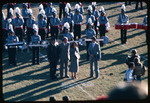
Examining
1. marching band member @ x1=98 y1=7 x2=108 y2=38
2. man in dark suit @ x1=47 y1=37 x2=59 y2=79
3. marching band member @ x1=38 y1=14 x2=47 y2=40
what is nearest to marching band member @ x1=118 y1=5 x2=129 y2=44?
marching band member @ x1=98 y1=7 x2=108 y2=38

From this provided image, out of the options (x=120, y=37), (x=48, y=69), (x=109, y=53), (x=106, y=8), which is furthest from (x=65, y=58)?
(x=106, y=8)

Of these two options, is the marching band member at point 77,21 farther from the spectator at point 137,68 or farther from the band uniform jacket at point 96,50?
the spectator at point 137,68

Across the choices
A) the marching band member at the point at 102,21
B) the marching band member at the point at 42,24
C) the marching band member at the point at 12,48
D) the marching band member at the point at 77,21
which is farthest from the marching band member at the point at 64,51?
the marching band member at the point at 102,21

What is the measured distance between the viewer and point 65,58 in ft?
40.1

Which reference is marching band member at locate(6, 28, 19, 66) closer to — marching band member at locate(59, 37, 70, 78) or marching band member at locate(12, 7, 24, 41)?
marching band member at locate(12, 7, 24, 41)

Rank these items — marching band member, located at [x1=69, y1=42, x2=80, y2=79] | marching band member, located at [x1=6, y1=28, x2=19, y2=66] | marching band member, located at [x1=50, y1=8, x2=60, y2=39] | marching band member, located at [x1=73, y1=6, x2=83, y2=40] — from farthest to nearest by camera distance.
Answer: marching band member, located at [x1=73, y1=6, x2=83, y2=40]
marching band member, located at [x1=50, y1=8, x2=60, y2=39]
marching band member, located at [x1=6, y1=28, x2=19, y2=66]
marching band member, located at [x1=69, y1=42, x2=80, y2=79]

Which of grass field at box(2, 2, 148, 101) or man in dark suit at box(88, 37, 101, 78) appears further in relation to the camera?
man in dark suit at box(88, 37, 101, 78)

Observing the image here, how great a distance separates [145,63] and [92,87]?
3.18 meters

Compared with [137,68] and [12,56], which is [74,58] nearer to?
[137,68]

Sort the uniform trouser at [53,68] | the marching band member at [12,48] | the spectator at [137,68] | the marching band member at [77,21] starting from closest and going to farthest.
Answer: the spectator at [137,68] < the uniform trouser at [53,68] < the marching band member at [12,48] < the marching band member at [77,21]

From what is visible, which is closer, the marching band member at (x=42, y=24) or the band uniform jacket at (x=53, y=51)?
the band uniform jacket at (x=53, y=51)

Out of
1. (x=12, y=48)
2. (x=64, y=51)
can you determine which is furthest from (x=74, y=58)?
(x=12, y=48)

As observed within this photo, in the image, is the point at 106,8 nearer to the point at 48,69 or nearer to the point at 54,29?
the point at 54,29

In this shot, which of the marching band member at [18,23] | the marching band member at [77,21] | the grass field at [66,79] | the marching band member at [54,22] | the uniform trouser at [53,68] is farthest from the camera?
the marching band member at [77,21]
